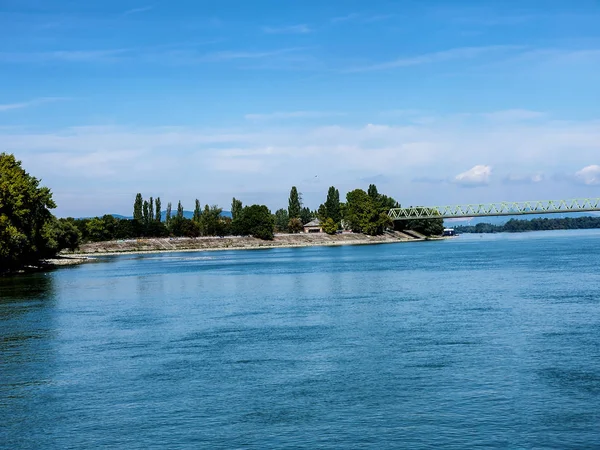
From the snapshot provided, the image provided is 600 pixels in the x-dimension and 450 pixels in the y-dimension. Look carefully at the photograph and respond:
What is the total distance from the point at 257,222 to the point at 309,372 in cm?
16232

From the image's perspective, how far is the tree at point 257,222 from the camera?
619ft

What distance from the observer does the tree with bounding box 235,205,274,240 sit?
619ft

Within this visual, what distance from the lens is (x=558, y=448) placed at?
18297 mm

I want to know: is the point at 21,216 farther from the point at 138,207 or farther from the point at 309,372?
the point at 138,207

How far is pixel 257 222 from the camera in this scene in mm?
188750

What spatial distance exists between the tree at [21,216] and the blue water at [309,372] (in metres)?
35.6

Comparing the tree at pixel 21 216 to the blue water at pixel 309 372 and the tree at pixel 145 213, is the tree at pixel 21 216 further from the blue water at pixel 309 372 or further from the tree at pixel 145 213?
the tree at pixel 145 213

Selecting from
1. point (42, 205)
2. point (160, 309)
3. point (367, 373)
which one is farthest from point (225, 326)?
point (42, 205)

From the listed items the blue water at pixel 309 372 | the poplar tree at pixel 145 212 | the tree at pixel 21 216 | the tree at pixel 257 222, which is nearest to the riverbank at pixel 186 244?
the tree at pixel 257 222

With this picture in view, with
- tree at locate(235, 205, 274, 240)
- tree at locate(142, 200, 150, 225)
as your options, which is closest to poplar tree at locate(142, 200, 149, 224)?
tree at locate(142, 200, 150, 225)

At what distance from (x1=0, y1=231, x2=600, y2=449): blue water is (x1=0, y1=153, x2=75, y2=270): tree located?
117 feet

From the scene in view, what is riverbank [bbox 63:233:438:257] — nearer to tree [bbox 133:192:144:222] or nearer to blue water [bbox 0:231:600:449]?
tree [bbox 133:192:144:222]

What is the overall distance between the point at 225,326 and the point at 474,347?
14.4m

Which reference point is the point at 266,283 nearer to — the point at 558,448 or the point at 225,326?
the point at 225,326
